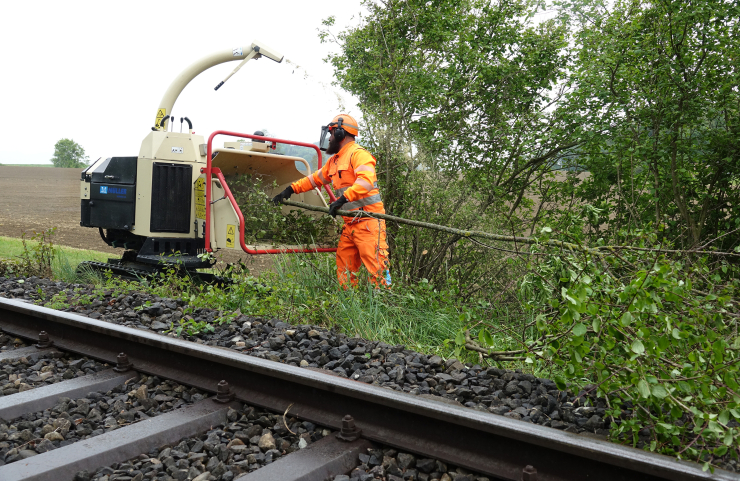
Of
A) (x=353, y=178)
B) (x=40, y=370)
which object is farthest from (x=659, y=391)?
(x=353, y=178)

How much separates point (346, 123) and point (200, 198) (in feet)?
7.44

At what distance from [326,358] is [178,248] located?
4.82 metres

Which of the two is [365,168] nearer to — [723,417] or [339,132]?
[339,132]

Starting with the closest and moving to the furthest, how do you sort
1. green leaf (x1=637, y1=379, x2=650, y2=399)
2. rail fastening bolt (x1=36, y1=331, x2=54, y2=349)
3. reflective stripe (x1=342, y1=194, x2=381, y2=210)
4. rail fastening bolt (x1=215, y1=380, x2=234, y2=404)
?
green leaf (x1=637, y1=379, x2=650, y2=399), rail fastening bolt (x1=215, y1=380, x2=234, y2=404), rail fastening bolt (x1=36, y1=331, x2=54, y2=349), reflective stripe (x1=342, y1=194, x2=381, y2=210)

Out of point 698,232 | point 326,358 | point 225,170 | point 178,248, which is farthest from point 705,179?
point 178,248

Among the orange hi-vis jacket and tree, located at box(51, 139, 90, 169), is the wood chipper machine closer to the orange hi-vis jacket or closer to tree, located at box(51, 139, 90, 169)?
the orange hi-vis jacket

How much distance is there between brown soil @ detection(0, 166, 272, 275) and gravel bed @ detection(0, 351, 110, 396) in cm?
314

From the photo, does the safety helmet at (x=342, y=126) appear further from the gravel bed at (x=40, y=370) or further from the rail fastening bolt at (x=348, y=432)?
the rail fastening bolt at (x=348, y=432)

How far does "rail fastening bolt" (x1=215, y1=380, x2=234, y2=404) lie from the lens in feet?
10.3

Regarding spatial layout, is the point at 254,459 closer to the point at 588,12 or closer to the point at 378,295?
the point at 378,295

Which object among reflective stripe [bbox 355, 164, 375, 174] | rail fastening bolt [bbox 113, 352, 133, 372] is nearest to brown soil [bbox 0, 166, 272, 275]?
reflective stripe [bbox 355, 164, 375, 174]

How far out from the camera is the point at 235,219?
22.8 feet

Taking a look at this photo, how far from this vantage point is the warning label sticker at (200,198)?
24.9 ft

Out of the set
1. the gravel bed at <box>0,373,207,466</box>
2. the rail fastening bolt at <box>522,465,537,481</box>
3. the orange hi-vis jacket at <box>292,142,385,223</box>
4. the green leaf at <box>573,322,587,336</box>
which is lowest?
the gravel bed at <box>0,373,207,466</box>
